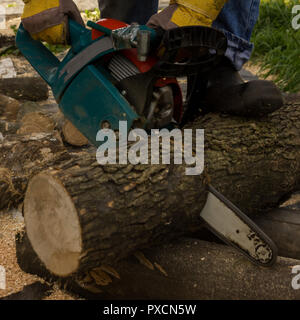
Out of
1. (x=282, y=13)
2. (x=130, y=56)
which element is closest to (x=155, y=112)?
(x=130, y=56)

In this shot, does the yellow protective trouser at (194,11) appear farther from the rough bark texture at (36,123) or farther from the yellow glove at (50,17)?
the rough bark texture at (36,123)

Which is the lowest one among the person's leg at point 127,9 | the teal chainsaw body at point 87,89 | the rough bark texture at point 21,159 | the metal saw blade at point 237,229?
the rough bark texture at point 21,159

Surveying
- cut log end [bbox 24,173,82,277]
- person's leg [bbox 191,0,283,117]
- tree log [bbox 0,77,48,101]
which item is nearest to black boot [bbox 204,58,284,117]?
person's leg [bbox 191,0,283,117]

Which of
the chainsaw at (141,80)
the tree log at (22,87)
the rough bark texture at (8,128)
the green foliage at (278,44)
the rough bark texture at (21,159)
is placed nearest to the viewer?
the chainsaw at (141,80)

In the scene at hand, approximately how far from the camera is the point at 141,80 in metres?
1.80

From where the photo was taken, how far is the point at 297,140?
6.56 feet

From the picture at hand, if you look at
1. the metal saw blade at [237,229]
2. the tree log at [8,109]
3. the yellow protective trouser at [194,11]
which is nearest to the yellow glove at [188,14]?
the yellow protective trouser at [194,11]

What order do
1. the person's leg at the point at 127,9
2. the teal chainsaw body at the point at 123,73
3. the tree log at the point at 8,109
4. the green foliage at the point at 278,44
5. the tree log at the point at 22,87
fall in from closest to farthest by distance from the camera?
1. the teal chainsaw body at the point at 123,73
2. the person's leg at the point at 127,9
3. the tree log at the point at 8,109
4. the tree log at the point at 22,87
5. the green foliage at the point at 278,44

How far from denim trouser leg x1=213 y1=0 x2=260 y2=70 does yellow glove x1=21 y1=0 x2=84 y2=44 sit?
0.73m

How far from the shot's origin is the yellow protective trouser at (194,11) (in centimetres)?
172

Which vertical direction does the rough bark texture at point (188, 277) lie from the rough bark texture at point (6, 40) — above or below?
above

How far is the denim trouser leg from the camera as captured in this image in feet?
7.18

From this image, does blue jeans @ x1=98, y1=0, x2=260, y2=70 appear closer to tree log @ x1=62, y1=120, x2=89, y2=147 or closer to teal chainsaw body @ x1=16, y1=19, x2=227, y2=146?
teal chainsaw body @ x1=16, y1=19, x2=227, y2=146

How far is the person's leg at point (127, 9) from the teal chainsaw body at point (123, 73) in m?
0.55
